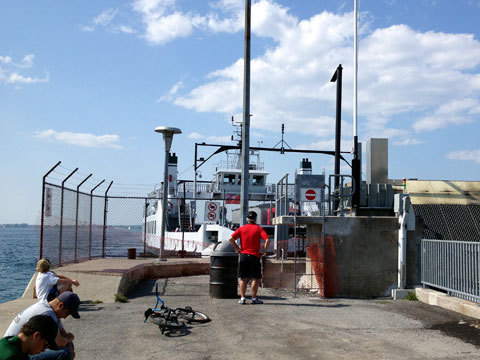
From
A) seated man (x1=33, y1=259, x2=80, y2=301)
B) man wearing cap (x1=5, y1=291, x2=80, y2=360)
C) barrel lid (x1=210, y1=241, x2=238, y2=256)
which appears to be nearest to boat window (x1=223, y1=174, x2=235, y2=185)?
barrel lid (x1=210, y1=241, x2=238, y2=256)

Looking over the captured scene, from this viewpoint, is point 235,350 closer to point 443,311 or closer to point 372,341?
point 372,341

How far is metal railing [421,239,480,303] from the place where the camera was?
8844mm

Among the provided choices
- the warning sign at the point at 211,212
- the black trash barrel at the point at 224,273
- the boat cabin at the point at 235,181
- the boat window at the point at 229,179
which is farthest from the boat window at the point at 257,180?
the black trash barrel at the point at 224,273

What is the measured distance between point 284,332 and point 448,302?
3.90 metres

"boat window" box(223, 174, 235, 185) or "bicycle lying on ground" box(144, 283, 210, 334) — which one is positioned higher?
"boat window" box(223, 174, 235, 185)

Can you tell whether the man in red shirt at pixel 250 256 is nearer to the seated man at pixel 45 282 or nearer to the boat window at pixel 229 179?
the seated man at pixel 45 282

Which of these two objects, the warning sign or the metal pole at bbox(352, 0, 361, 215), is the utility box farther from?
the warning sign

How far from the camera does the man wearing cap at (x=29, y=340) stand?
315cm

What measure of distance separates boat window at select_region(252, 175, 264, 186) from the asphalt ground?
27.3 meters

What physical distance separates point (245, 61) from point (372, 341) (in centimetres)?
762

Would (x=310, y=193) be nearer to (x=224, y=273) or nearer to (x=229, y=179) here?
(x=224, y=273)

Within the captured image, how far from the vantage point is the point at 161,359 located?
581cm

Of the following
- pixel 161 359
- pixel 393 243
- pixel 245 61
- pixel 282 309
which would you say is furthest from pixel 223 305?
pixel 245 61

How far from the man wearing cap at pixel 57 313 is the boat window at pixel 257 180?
32886mm
